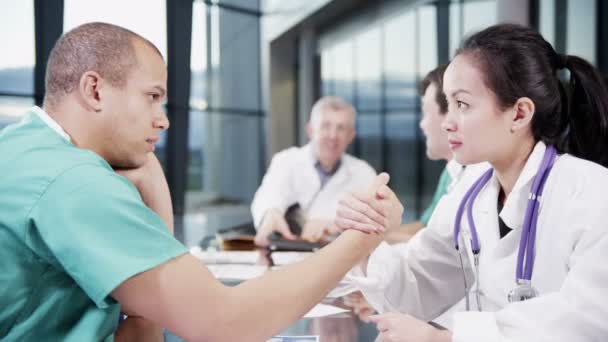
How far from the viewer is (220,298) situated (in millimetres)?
858

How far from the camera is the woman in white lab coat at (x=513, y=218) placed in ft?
3.11

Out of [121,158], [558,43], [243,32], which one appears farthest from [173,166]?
[121,158]

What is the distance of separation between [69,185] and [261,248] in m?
1.53

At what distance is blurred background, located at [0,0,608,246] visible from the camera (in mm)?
4832

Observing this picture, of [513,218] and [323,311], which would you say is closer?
[513,218]

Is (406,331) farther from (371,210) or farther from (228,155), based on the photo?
(228,155)

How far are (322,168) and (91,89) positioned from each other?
253 cm

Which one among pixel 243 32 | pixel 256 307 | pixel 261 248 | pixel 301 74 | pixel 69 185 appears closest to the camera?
pixel 69 185

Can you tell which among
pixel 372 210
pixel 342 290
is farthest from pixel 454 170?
pixel 372 210

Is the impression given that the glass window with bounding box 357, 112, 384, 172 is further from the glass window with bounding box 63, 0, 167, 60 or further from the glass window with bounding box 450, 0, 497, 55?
the glass window with bounding box 63, 0, 167, 60

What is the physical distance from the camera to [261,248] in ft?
7.45

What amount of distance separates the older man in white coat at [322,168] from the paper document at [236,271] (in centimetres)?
120

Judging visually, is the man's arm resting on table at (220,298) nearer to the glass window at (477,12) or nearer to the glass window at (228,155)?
the glass window at (477,12)

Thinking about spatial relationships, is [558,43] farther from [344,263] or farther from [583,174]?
[344,263]
